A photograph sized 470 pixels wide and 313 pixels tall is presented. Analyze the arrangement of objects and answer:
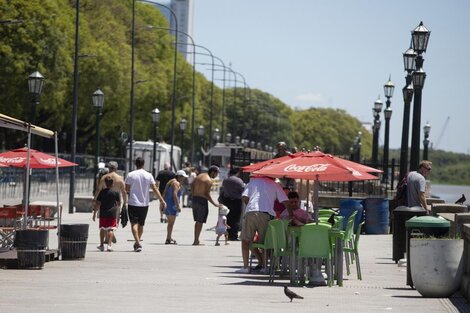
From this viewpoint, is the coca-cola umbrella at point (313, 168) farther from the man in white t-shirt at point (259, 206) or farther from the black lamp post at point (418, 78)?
the black lamp post at point (418, 78)

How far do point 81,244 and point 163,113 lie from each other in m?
83.8

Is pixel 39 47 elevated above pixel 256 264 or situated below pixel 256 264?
above

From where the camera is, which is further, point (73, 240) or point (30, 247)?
point (73, 240)

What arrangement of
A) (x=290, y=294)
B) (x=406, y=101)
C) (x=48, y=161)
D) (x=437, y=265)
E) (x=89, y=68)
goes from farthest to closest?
(x=89, y=68)
(x=406, y=101)
(x=48, y=161)
(x=437, y=265)
(x=290, y=294)

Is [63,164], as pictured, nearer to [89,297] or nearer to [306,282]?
[306,282]

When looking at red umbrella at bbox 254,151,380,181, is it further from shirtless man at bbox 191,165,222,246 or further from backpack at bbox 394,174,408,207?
shirtless man at bbox 191,165,222,246

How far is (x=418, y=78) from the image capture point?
2823 centimetres

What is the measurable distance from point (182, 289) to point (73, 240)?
18.4 ft

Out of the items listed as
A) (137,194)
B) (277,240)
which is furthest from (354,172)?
(137,194)

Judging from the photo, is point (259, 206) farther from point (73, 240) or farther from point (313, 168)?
point (73, 240)

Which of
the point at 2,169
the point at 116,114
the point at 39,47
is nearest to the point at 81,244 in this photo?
the point at 2,169

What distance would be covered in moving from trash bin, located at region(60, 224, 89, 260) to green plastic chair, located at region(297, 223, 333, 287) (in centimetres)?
506

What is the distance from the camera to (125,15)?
106 m

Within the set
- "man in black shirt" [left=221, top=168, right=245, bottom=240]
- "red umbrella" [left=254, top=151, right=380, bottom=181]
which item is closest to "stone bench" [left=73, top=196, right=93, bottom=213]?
"man in black shirt" [left=221, top=168, right=245, bottom=240]
